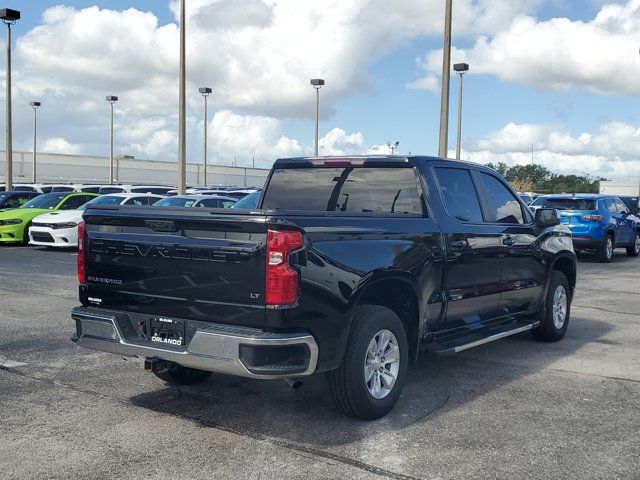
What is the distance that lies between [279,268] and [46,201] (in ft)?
64.0

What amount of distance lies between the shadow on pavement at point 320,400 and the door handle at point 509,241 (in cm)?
113

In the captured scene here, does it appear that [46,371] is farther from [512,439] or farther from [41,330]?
[512,439]

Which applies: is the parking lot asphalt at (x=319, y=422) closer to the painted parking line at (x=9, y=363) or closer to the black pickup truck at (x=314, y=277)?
the painted parking line at (x=9, y=363)

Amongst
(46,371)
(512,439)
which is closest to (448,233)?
(512,439)

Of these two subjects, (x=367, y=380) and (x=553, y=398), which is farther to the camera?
(x=553, y=398)

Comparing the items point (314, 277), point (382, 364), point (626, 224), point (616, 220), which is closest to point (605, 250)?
point (616, 220)

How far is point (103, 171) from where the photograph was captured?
79.7m

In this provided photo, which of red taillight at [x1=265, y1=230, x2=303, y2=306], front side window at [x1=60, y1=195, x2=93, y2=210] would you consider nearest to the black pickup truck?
red taillight at [x1=265, y1=230, x2=303, y2=306]

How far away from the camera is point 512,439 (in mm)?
4953

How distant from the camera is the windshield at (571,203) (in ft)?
60.4

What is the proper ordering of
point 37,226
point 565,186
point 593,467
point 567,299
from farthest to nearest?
1. point 565,186
2. point 37,226
3. point 567,299
4. point 593,467

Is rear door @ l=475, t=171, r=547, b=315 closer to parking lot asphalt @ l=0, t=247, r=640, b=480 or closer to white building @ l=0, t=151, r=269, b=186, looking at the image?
parking lot asphalt @ l=0, t=247, r=640, b=480

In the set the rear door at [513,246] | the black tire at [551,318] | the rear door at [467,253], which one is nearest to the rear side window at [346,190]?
the rear door at [467,253]

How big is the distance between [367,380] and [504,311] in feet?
Result: 7.88
